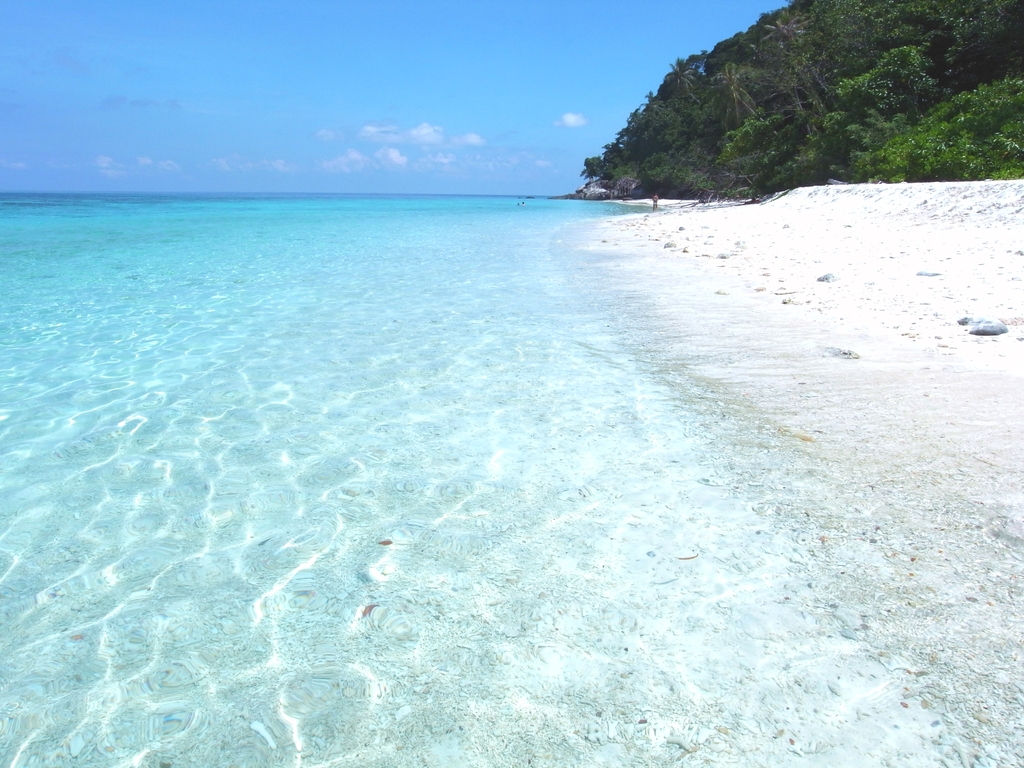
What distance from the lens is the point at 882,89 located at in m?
21.6

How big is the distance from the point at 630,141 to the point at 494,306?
241ft

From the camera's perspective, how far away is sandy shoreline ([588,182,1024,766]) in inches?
85.9

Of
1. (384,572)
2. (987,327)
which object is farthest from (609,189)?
(384,572)

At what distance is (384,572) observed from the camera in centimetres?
278

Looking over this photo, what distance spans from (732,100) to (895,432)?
44.2 meters

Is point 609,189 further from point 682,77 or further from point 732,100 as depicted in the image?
point 732,100

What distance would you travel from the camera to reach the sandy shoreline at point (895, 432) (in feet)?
7.16

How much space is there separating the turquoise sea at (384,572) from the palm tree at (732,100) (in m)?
41.6

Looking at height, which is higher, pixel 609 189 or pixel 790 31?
pixel 790 31

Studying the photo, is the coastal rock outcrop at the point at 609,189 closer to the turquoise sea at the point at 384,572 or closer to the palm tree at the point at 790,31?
the palm tree at the point at 790,31

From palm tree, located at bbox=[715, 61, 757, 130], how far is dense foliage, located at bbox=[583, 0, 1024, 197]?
0.10m

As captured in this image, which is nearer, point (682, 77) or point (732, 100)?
point (732, 100)

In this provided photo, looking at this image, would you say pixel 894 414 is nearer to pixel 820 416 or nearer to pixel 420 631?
pixel 820 416

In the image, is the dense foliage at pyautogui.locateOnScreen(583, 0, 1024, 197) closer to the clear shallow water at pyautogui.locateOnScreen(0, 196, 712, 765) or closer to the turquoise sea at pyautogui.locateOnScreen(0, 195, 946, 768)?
the clear shallow water at pyautogui.locateOnScreen(0, 196, 712, 765)
